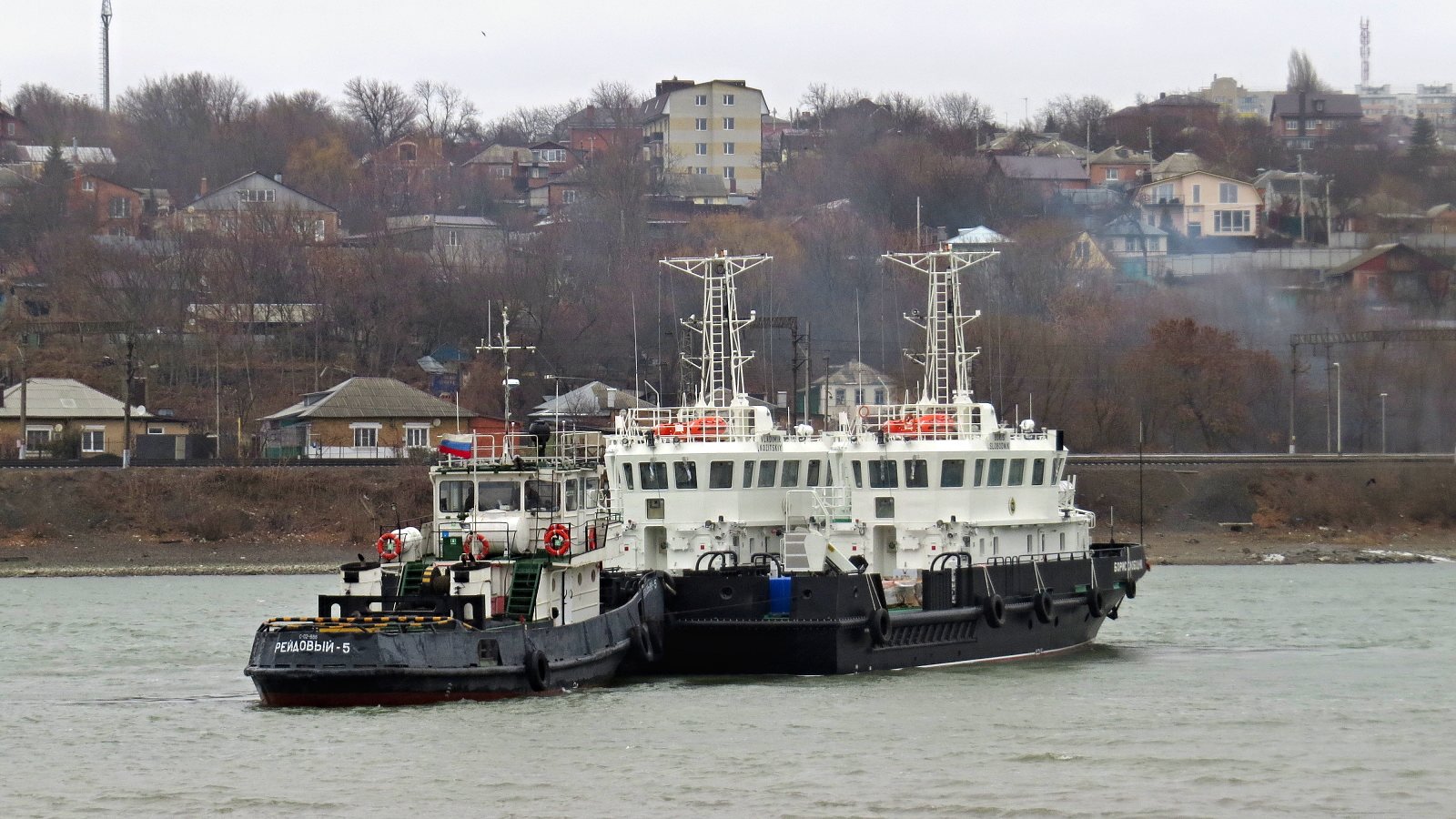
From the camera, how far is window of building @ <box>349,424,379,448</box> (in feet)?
285

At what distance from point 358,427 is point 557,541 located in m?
51.7

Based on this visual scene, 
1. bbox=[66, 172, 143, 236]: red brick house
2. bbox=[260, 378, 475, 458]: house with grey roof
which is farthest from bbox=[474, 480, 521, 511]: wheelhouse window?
bbox=[66, 172, 143, 236]: red brick house

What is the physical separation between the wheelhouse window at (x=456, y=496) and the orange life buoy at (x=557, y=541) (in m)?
1.88

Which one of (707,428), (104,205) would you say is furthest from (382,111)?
(707,428)

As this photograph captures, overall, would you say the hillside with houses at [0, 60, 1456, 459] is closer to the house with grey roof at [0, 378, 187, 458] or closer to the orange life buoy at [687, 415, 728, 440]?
the house with grey roof at [0, 378, 187, 458]

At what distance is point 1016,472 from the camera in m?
43.3

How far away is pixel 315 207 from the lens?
13838cm

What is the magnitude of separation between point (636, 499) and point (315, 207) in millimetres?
100279

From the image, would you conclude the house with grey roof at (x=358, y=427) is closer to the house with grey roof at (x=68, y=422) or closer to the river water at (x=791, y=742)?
the house with grey roof at (x=68, y=422)

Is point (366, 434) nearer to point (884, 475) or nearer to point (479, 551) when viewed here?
point (884, 475)

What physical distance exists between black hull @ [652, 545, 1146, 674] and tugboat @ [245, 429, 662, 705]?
2.74 ft

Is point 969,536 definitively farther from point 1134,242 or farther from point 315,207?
point 315,207

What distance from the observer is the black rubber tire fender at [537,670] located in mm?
34844

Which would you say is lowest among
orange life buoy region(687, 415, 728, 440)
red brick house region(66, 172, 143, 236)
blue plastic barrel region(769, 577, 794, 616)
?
blue plastic barrel region(769, 577, 794, 616)
